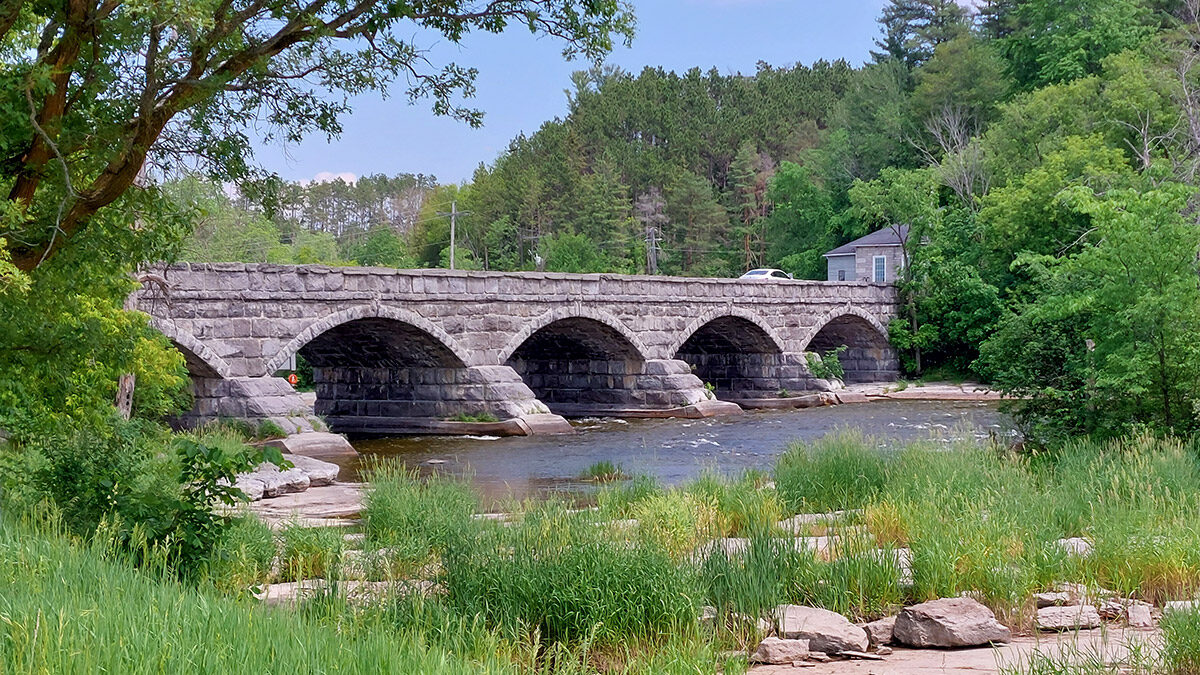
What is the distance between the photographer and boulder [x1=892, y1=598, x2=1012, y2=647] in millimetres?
7551

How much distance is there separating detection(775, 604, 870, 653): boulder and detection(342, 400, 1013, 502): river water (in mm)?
6680

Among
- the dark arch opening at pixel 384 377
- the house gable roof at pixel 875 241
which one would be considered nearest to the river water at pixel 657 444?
the dark arch opening at pixel 384 377

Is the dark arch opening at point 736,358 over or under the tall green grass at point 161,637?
over

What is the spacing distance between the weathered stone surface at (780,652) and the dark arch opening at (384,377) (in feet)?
71.3

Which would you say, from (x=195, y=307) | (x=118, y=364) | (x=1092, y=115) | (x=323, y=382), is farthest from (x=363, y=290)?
(x=1092, y=115)

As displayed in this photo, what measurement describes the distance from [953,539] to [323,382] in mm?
26635

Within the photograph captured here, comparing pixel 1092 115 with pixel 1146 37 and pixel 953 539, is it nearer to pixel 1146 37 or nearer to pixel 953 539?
pixel 1146 37

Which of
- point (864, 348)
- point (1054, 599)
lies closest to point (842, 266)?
point (864, 348)

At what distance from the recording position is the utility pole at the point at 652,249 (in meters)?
75.4

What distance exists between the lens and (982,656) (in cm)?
723

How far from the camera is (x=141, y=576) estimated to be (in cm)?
639

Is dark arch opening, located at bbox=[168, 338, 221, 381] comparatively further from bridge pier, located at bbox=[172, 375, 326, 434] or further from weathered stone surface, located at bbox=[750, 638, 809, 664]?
weathered stone surface, located at bbox=[750, 638, 809, 664]

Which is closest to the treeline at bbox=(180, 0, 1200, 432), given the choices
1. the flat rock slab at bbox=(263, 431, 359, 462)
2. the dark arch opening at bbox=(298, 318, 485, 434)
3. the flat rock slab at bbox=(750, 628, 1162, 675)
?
the flat rock slab at bbox=(750, 628, 1162, 675)

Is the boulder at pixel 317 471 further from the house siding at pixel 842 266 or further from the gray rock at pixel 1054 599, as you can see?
the house siding at pixel 842 266
